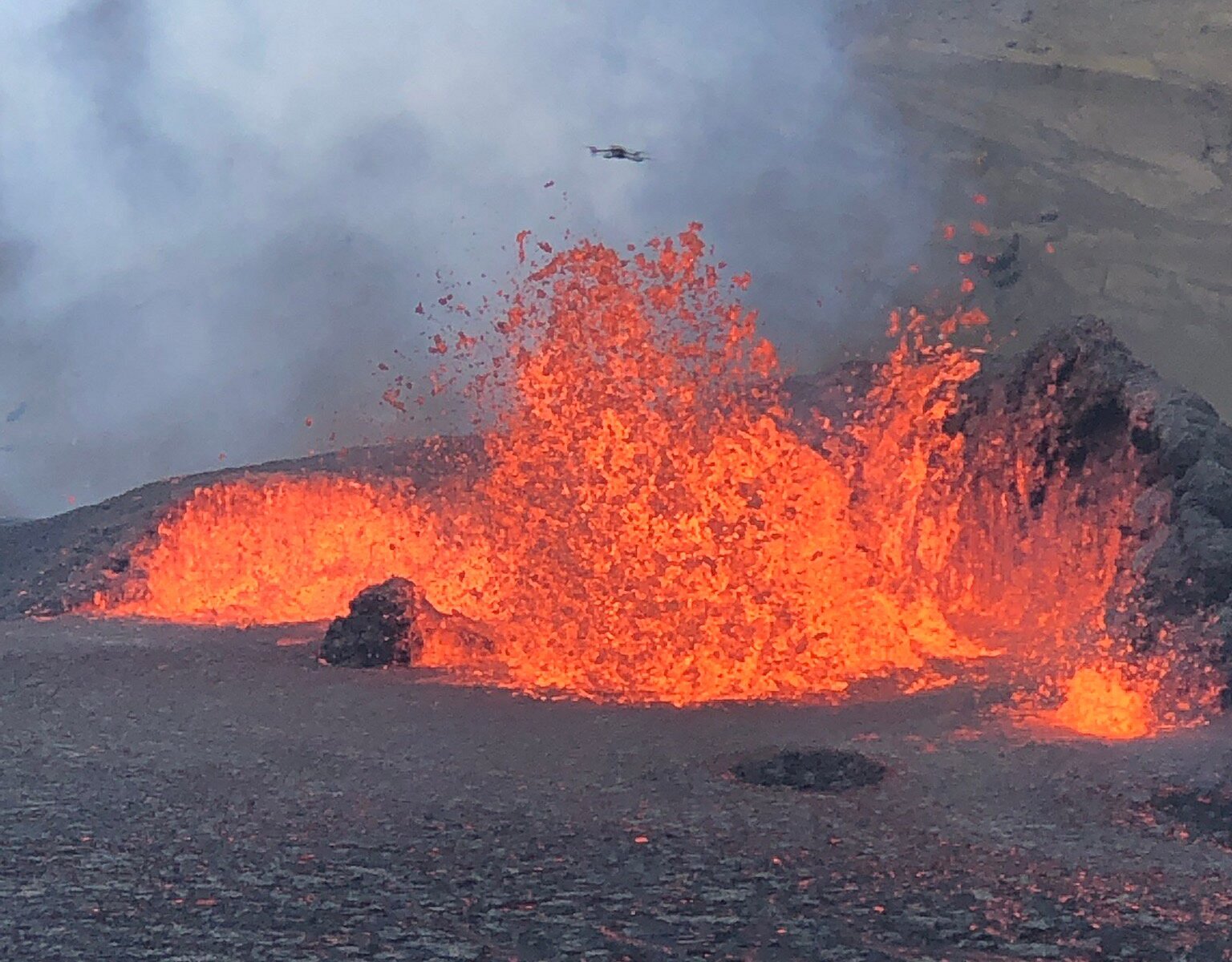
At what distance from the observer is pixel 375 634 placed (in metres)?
7.43

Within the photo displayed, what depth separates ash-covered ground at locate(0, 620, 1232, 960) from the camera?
10.7ft

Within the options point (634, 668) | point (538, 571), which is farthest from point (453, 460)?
point (634, 668)

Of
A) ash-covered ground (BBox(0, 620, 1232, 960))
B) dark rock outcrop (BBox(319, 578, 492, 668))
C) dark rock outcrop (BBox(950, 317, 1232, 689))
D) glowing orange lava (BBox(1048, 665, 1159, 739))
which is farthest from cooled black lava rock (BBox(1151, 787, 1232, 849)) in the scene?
dark rock outcrop (BBox(319, 578, 492, 668))

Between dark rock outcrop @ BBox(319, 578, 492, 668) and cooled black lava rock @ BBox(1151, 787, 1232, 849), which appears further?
dark rock outcrop @ BBox(319, 578, 492, 668)

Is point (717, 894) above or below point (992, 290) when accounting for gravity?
below

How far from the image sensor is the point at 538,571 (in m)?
8.16

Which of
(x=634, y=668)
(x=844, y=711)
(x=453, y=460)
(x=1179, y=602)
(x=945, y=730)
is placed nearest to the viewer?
(x=945, y=730)

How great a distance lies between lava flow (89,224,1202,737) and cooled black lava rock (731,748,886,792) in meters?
1.13

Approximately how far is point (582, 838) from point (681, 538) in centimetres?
377

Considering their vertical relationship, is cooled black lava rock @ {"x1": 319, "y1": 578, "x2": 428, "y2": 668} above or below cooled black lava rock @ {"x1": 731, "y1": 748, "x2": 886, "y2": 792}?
above

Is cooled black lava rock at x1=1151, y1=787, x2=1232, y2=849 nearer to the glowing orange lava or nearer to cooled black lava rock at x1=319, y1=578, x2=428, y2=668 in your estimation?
the glowing orange lava

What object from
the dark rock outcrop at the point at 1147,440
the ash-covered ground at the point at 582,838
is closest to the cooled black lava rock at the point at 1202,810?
the ash-covered ground at the point at 582,838

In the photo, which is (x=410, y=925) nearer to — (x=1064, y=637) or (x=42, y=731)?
(x=42, y=731)

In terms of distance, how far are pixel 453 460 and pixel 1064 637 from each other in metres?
7.21
